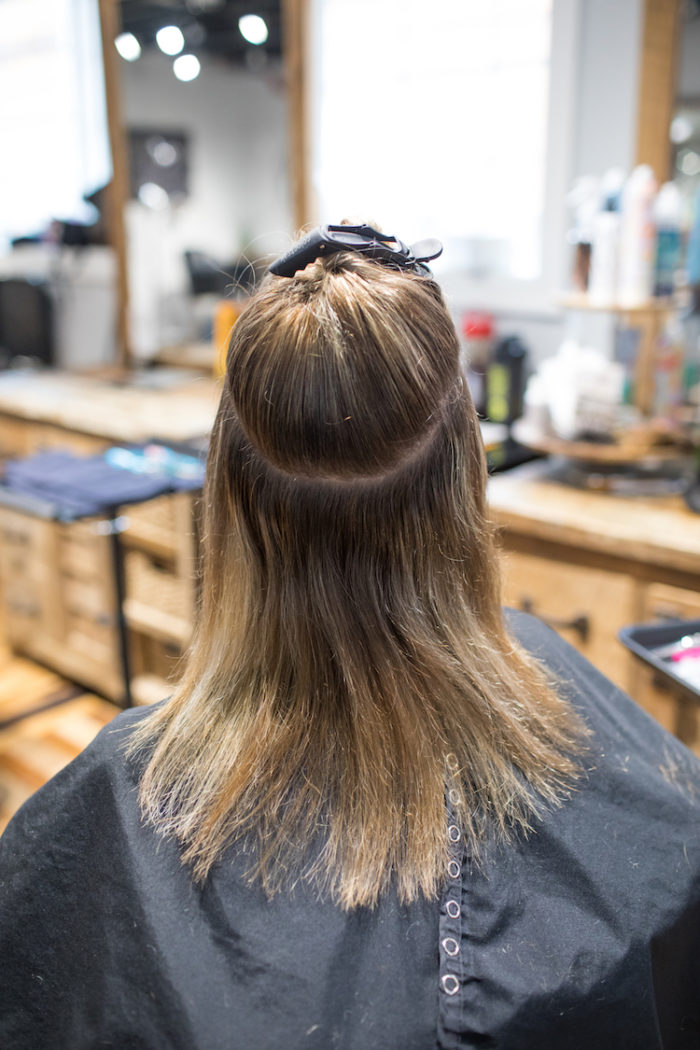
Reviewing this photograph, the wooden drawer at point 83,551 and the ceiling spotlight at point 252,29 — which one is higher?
the ceiling spotlight at point 252,29

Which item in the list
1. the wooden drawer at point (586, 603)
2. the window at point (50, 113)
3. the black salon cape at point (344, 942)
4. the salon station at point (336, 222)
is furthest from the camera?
the window at point (50, 113)

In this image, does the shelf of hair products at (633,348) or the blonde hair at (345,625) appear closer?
the blonde hair at (345,625)

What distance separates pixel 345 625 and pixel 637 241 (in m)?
1.53

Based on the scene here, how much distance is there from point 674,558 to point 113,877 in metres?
1.23

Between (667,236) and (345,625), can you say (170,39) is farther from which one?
(345,625)

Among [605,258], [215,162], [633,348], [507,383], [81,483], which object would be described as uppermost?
[215,162]

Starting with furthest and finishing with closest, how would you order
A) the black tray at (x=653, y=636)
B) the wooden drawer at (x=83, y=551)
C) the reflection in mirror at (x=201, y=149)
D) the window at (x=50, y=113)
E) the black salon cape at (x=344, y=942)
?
the window at (x=50, y=113) < the reflection in mirror at (x=201, y=149) < the wooden drawer at (x=83, y=551) < the black tray at (x=653, y=636) < the black salon cape at (x=344, y=942)

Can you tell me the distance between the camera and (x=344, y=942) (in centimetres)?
71

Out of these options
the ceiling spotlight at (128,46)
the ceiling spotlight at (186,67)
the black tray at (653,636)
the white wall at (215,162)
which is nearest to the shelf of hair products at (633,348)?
the black tray at (653,636)

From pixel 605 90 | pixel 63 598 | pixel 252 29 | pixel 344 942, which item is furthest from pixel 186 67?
pixel 344 942

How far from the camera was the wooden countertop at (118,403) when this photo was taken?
2623 millimetres

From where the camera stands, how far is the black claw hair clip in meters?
0.75

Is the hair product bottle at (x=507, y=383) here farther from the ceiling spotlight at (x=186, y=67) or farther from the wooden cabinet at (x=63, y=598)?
the ceiling spotlight at (x=186, y=67)

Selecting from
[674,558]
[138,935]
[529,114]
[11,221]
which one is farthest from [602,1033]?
[11,221]
